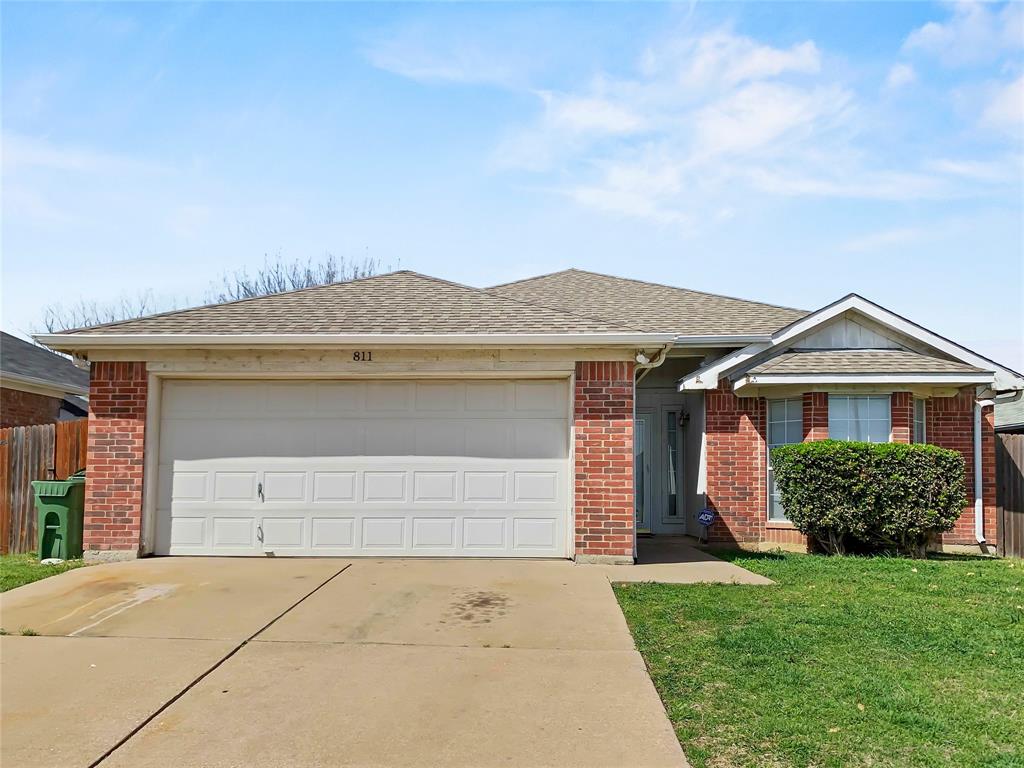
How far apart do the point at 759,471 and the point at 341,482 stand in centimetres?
657

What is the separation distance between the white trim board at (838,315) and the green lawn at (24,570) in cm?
878

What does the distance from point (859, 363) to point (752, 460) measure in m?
2.18

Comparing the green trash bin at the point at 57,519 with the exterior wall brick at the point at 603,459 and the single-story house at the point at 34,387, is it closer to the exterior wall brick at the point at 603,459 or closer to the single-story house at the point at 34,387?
the exterior wall brick at the point at 603,459

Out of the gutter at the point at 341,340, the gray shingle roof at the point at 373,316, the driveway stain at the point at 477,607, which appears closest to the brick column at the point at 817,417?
the gutter at the point at 341,340

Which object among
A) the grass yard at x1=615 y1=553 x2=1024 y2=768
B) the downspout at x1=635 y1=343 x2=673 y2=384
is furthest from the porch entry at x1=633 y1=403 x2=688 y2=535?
the grass yard at x1=615 y1=553 x2=1024 y2=768

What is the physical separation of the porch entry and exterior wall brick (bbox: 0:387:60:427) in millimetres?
12687

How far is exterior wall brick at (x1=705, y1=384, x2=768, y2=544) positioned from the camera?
1257cm

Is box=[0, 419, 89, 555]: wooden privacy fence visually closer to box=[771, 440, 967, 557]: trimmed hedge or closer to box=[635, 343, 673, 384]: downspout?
box=[635, 343, 673, 384]: downspout

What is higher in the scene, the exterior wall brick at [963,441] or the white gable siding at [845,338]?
the white gable siding at [845,338]

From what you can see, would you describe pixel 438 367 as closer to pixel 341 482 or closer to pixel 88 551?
pixel 341 482

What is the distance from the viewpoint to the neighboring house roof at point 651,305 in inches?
533

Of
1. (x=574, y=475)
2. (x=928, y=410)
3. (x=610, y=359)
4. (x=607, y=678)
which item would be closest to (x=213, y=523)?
(x=574, y=475)

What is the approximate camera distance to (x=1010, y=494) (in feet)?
41.1

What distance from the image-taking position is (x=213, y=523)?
10.0 meters
